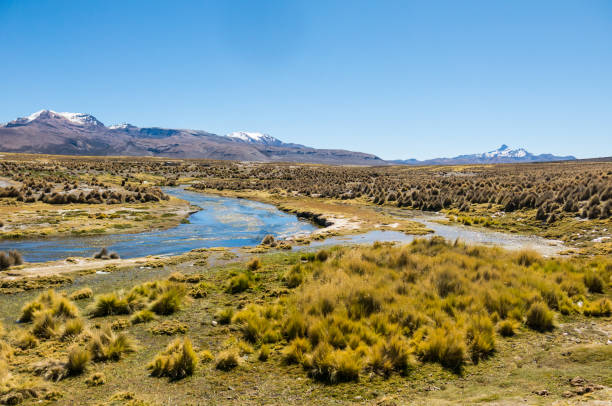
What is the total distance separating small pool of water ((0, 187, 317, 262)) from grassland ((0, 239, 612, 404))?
712 cm

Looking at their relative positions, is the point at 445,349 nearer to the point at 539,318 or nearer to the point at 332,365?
the point at 332,365

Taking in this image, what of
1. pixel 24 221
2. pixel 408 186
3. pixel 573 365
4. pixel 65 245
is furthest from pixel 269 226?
pixel 408 186

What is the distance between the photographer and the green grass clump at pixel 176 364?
→ 7.03 meters

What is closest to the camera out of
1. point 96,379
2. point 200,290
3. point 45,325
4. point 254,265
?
point 96,379

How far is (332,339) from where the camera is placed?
8.02 metres

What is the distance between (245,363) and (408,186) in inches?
1993

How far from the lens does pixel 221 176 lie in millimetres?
86500

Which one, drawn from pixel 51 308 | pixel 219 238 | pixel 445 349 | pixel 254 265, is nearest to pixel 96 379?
pixel 51 308

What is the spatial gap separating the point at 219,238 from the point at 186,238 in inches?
92.6

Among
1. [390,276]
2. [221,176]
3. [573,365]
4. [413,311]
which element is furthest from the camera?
[221,176]

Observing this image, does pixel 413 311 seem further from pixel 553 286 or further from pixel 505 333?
pixel 553 286

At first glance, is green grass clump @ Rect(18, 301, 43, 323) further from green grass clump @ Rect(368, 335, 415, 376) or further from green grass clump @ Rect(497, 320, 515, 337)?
green grass clump @ Rect(497, 320, 515, 337)

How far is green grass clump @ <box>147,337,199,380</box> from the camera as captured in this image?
277 inches

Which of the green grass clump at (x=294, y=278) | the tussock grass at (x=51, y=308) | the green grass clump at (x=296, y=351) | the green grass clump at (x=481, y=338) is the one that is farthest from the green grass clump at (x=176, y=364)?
the green grass clump at (x=481, y=338)
